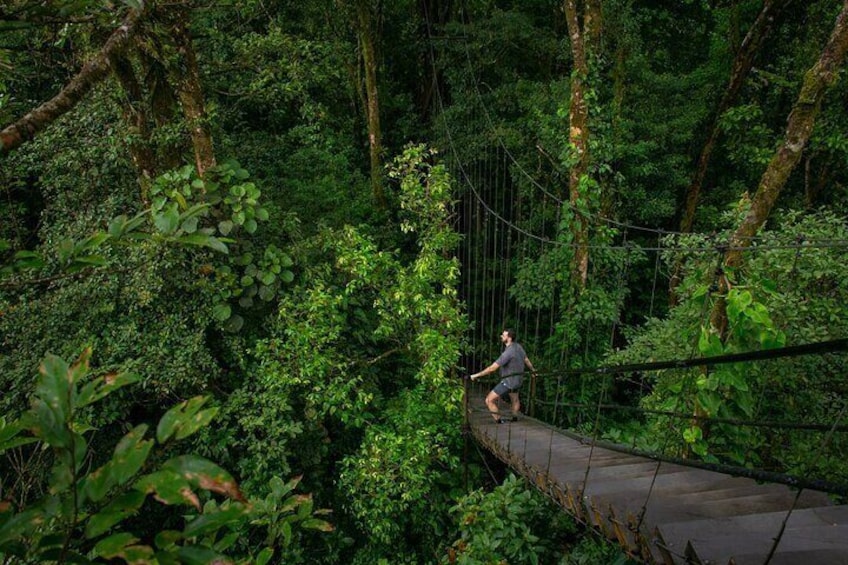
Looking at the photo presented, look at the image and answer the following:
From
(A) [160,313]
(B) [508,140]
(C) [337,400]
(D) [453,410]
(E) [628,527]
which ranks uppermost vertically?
(B) [508,140]

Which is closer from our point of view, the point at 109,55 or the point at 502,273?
the point at 109,55

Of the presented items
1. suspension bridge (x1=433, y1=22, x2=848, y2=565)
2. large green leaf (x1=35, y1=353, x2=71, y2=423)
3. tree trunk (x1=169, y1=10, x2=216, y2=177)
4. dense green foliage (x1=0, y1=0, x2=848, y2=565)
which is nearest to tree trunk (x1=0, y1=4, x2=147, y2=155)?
dense green foliage (x1=0, y1=0, x2=848, y2=565)

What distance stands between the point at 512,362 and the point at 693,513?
7.79 feet

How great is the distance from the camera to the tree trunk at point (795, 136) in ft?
8.14

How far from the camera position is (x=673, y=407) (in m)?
2.81

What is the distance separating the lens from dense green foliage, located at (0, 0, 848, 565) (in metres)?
3.04

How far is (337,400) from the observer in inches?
150

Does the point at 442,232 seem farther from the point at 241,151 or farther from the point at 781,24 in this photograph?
the point at 781,24

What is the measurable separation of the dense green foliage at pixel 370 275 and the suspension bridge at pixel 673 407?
0.12 ft

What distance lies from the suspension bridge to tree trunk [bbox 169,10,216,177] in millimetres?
2553

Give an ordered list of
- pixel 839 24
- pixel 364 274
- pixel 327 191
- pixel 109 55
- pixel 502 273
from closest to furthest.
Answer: pixel 109 55 < pixel 839 24 < pixel 364 274 < pixel 327 191 < pixel 502 273

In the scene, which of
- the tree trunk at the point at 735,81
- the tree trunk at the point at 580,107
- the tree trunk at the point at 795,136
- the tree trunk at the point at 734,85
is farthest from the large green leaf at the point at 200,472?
the tree trunk at the point at 735,81

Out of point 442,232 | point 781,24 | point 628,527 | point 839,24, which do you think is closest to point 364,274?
point 442,232

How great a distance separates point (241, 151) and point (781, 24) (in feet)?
21.0
